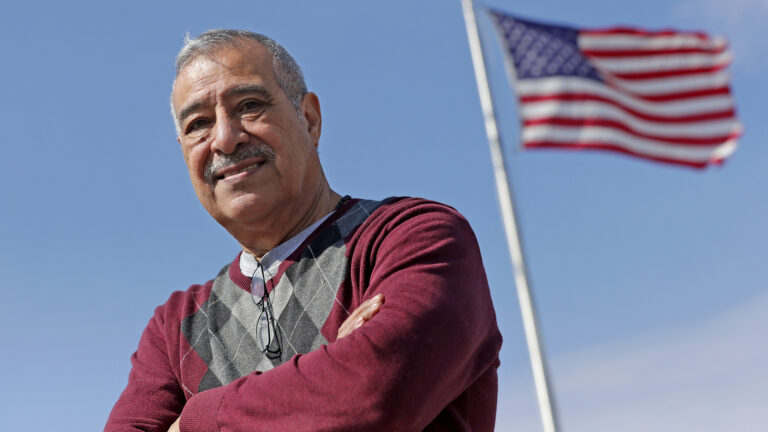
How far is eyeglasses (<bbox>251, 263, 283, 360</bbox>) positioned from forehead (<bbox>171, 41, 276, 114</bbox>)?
698 millimetres

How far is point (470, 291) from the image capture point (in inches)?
106

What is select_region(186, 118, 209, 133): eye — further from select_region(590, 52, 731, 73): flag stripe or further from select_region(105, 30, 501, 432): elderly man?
select_region(590, 52, 731, 73): flag stripe

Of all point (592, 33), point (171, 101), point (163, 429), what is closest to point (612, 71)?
point (592, 33)

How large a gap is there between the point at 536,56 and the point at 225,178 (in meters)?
6.02

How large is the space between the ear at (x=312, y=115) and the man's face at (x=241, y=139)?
0.65ft

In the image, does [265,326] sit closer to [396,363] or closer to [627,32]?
[396,363]

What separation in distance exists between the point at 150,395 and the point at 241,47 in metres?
1.29

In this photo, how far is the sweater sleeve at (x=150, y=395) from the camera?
10.3 feet

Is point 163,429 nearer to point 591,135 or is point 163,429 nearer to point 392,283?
point 392,283

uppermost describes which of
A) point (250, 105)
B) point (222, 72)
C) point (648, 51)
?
point (222, 72)

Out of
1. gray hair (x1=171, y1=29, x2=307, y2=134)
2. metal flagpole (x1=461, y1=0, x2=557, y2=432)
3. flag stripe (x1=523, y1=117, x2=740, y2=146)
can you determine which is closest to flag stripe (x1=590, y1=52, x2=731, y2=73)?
flag stripe (x1=523, y1=117, x2=740, y2=146)

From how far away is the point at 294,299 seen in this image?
119 inches

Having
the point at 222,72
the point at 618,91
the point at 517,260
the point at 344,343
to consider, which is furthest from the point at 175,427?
the point at 618,91

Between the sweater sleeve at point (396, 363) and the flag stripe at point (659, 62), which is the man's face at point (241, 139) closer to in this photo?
the sweater sleeve at point (396, 363)
